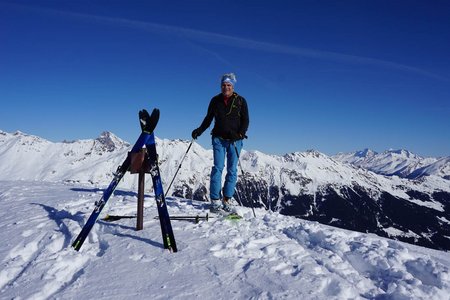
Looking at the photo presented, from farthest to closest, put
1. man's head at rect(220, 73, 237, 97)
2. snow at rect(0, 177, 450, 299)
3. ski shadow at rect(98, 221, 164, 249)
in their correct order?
man's head at rect(220, 73, 237, 97)
ski shadow at rect(98, 221, 164, 249)
snow at rect(0, 177, 450, 299)

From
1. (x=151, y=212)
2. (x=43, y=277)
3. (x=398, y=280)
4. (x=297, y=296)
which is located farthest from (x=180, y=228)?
(x=398, y=280)

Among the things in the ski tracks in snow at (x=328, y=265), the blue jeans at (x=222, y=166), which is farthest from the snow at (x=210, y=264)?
the blue jeans at (x=222, y=166)

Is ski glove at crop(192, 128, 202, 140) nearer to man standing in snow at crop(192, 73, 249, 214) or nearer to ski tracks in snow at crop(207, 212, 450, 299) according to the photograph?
man standing in snow at crop(192, 73, 249, 214)

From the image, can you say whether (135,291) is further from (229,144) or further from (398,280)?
(229,144)

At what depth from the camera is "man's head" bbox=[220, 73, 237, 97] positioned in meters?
11.0

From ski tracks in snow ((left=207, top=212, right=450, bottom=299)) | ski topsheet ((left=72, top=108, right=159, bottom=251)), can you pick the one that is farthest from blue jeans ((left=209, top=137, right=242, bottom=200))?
ski topsheet ((left=72, top=108, right=159, bottom=251))

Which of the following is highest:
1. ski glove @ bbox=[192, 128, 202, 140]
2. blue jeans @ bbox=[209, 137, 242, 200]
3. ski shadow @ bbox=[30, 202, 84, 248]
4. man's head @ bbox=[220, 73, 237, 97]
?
man's head @ bbox=[220, 73, 237, 97]

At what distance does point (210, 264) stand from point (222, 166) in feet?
15.3

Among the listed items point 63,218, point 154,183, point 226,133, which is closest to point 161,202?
point 154,183

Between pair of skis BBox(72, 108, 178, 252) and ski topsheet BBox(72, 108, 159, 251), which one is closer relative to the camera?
pair of skis BBox(72, 108, 178, 252)

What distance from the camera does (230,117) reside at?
36.9 feet

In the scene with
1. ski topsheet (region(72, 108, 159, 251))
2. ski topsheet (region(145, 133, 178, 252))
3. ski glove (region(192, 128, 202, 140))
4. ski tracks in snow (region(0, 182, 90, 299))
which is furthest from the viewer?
ski glove (region(192, 128, 202, 140))

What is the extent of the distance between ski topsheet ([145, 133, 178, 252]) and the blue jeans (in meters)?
3.20

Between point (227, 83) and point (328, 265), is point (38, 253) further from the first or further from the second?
point (227, 83)
